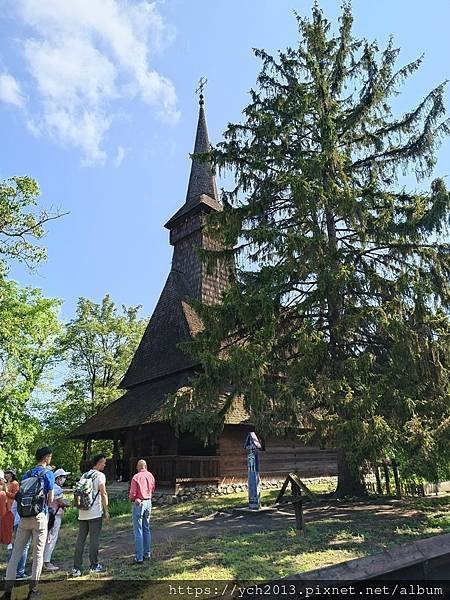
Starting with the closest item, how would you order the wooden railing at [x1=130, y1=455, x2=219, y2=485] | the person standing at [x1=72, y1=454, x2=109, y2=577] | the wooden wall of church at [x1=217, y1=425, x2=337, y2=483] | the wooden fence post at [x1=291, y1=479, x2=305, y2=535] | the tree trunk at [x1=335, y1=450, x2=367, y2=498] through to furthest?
the person standing at [x1=72, y1=454, x2=109, y2=577], the wooden fence post at [x1=291, y1=479, x2=305, y2=535], the tree trunk at [x1=335, y1=450, x2=367, y2=498], the wooden railing at [x1=130, y1=455, x2=219, y2=485], the wooden wall of church at [x1=217, y1=425, x2=337, y2=483]

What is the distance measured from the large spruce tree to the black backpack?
525 cm

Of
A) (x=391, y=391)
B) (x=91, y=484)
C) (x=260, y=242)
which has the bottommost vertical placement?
(x=91, y=484)

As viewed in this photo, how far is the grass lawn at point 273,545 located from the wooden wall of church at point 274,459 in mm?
5505

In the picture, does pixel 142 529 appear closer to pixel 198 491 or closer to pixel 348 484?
pixel 348 484

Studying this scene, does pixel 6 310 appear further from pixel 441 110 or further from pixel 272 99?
pixel 441 110

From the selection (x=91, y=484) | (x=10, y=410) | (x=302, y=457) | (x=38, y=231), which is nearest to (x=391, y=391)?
(x=91, y=484)

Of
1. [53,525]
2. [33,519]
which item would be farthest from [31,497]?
[53,525]

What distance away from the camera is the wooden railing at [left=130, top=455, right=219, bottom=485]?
15.7 meters

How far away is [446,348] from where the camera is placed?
10.8 m

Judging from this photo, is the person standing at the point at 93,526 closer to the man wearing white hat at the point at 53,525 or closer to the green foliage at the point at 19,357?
the man wearing white hat at the point at 53,525

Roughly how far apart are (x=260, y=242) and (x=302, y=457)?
1047 centimetres

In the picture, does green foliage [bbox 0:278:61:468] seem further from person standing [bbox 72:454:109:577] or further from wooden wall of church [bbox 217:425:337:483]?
person standing [bbox 72:454:109:577]

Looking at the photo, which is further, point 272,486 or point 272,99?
point 272,486

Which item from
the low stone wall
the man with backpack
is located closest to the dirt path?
the man with backpack
